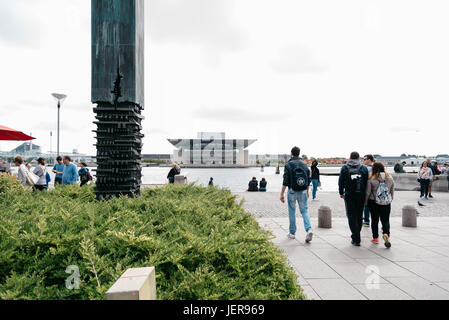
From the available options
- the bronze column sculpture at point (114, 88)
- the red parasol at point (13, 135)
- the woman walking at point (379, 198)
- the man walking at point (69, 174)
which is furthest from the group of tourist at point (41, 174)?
the woman walking at point (379, 198)

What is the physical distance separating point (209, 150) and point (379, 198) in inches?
5364

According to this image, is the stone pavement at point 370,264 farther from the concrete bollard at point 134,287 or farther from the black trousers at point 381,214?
the concrete bollard at point 134,287

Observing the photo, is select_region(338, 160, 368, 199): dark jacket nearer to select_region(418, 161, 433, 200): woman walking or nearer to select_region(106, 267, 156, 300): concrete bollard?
select_region(106, 267, 156, 300): concrete bollard

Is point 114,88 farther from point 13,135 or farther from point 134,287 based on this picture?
point 13,135

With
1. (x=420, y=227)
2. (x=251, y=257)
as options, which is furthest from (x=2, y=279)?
(x=420, y=227)

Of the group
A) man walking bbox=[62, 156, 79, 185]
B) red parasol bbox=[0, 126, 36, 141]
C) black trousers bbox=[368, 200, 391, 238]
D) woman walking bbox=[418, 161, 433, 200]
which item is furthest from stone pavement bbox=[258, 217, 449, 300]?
red parasol bbox=[0, 126, 36, 141]

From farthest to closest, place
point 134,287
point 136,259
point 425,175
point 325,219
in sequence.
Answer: point 425,175, point 325,219, point 136,259, point 134,287

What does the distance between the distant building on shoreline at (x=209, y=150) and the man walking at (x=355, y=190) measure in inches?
5285

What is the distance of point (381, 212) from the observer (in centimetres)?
555

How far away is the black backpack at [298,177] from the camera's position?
18.5 ft

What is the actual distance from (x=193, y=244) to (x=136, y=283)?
1012mm

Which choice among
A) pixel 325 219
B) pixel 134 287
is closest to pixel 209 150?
pixel 325 219

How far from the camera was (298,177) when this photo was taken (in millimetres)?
5668

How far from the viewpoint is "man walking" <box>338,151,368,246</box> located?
5.50m
